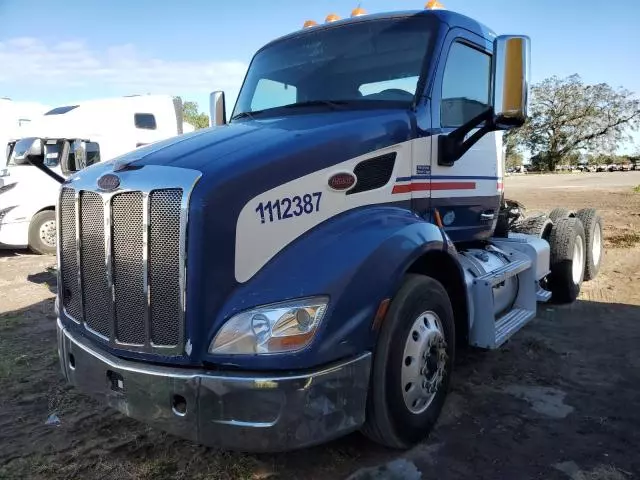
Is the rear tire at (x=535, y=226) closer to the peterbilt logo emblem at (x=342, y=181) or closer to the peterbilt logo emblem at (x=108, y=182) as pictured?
the peterbilt logo emblem at (x=342, y=181)

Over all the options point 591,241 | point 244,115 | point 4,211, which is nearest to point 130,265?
point 244,115

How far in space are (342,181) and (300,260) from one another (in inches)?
23.0

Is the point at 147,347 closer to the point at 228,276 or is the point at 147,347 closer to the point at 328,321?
the point at 228,276

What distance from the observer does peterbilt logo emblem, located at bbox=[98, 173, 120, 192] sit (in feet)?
8.87

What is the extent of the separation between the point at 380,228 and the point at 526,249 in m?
2.90

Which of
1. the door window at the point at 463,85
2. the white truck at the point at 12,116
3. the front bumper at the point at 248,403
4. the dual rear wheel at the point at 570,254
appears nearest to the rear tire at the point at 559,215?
the dual rear wheel at the point at 570,254

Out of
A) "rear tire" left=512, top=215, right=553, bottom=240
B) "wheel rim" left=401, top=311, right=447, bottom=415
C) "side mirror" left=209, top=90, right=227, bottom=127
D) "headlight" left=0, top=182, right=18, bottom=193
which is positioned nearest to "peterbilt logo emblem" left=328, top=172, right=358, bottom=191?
"wheel rim" left=401, top=311, right=447, bottom=415

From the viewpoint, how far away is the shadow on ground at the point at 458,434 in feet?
9.69

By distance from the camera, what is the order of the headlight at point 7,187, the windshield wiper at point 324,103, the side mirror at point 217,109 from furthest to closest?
the headlight at point 7,187 → the side mirror at point 217,109 → the windshield wiper at point 324,103

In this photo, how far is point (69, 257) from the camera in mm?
3182

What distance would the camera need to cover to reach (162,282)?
256 cm

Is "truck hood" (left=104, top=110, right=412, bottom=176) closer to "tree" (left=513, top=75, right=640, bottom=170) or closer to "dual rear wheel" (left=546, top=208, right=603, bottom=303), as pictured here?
"dual rear wheel" (left=546, top=208, right=603, bottom=303)

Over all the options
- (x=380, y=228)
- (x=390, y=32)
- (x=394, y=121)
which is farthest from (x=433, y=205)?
(x=390, y=32)

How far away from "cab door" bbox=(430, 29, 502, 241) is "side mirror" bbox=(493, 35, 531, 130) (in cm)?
54
